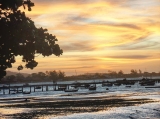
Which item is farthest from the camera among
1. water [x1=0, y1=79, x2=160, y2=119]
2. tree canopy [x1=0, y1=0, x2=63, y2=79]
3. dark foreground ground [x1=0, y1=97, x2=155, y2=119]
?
dark foreground ground [x1=0, y1=97, x2=155, y2=119]

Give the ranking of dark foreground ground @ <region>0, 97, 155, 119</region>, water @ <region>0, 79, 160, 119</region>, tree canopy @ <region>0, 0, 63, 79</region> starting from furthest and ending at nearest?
1. dark foreground ground @ <region>0, 97, 155, 119</region>
2. water @ <region>0, 79, 160, 119</region>
3. tree canopy @ <region>0, 0, 63, 79</region>

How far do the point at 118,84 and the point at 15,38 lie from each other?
120 metres

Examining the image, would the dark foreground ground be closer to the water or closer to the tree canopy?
the water

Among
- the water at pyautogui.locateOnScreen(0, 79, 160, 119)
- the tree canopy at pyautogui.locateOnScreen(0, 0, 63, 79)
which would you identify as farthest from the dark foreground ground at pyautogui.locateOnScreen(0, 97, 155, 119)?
the tree canopy at pyautogui.locateOnScreen(0, 0, 63, 79)

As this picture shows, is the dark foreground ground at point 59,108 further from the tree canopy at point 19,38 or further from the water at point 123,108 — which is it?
the tree canopy at point 19,38

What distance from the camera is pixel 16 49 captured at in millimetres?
22734

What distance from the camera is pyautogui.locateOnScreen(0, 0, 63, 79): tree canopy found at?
72.3 feet

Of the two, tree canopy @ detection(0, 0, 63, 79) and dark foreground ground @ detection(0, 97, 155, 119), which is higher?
tree canopy @ detection(0, 0, 63, 79)

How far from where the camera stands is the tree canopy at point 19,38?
22.0 meters

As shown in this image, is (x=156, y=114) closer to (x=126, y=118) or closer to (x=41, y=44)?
(x=126, y=118)

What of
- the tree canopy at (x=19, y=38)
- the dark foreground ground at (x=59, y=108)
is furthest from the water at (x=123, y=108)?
the tree canopy at (x=19, y=38)

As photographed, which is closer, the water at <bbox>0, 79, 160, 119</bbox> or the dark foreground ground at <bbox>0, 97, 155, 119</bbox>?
the water at <bbox>0, 79, 160, 119</bbox>

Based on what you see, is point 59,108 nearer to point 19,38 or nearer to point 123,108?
point 123,108

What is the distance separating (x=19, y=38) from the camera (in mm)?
22438
